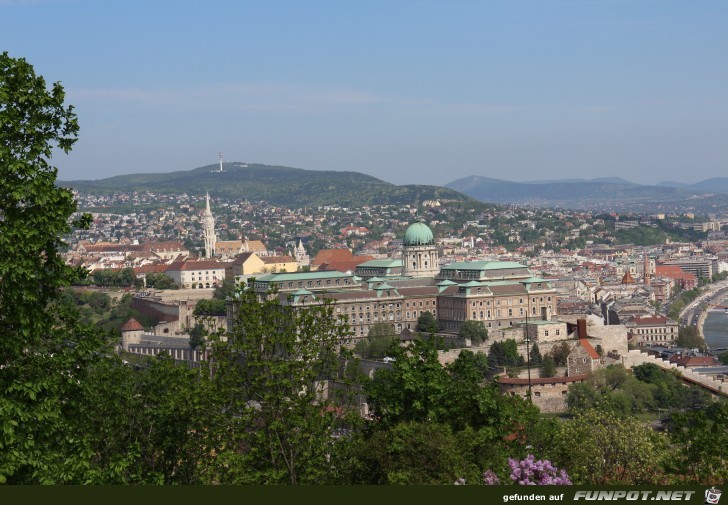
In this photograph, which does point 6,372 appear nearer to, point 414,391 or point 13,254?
point 13,254

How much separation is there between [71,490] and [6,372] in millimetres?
2163

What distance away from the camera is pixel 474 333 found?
212 feet

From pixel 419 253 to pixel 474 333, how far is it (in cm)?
1873

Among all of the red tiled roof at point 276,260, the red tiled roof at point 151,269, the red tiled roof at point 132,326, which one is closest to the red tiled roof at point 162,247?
the red tiled roof at point 151,269

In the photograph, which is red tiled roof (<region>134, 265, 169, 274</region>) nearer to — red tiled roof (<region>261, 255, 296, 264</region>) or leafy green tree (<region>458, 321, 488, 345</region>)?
red tiled roof (<region>261, 255, 296, 264</region>)

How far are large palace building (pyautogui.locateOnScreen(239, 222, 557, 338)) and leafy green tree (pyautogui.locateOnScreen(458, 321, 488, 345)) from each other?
405 cm

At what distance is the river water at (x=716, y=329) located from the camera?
83.9 metres

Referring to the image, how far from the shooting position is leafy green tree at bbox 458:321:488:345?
212ft

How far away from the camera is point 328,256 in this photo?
117 m

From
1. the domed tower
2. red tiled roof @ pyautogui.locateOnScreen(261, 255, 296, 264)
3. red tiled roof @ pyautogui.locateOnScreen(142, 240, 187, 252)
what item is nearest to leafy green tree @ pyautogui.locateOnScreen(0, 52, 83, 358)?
the domed tower

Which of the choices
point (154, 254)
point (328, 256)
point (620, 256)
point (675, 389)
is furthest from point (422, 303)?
point (620, 256)

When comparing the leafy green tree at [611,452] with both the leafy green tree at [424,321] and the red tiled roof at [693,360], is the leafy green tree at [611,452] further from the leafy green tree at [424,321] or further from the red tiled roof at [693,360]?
→ the leafy green tree at [424,321]

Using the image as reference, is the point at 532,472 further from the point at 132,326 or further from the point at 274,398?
the point at 132,326

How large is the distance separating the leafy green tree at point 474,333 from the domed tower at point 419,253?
17.0 m
